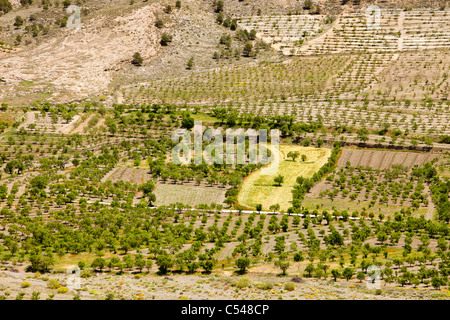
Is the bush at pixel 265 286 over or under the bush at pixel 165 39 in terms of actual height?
under

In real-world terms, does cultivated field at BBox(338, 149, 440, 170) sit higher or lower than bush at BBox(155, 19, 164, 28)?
lower

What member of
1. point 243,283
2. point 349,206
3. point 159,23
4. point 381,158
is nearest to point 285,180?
point 349,206

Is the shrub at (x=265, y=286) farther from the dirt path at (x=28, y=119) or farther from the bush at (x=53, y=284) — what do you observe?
the dirt path at (x=28, y=119)

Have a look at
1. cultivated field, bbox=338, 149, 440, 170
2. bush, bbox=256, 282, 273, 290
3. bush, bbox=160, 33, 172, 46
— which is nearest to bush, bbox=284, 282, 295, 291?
bush, bbox=256, 282, 273, 290

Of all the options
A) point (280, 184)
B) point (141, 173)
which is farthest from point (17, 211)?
point (280, 184)

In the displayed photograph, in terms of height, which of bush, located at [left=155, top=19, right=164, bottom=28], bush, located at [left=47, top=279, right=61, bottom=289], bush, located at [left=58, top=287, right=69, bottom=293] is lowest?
bush, located at [left=47, top=279, right=61, bottom=289]

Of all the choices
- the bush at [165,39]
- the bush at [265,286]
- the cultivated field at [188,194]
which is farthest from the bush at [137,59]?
the bush at [265,286]

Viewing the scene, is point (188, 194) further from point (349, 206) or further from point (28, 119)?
point (28, 119)

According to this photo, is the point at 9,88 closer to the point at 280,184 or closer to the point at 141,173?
the point at 141,173

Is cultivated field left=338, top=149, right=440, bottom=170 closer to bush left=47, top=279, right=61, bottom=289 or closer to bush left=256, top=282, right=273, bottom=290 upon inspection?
bush left=256, top=282, right=273, bottom=290
